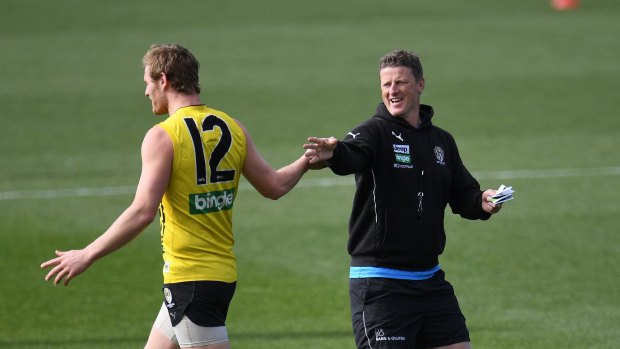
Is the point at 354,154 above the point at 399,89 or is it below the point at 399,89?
below

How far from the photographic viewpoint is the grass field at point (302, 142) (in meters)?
10.6

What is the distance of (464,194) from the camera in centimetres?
708

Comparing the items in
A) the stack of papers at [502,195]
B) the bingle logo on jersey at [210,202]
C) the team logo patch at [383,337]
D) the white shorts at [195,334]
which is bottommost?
the team logo patch at [383,337]

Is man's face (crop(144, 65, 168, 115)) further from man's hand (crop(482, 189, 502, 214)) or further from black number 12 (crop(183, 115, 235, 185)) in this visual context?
man's hand (crop(482, 189, 502, 214))

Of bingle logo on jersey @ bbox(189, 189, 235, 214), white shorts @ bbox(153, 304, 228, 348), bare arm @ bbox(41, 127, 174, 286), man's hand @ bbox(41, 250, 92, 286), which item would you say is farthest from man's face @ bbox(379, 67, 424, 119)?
man's hand @ bbox(41, 250, 92, 286)

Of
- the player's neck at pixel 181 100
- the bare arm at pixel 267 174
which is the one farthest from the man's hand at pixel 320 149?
the player's neck at pixel 181 100

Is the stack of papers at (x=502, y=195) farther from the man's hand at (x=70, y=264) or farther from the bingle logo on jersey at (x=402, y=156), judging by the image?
the man's hand at (x=70, y=264)

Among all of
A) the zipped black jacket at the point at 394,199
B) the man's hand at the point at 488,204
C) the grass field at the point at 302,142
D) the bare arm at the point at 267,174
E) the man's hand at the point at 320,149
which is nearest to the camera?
the man's hand at the point at 320,149

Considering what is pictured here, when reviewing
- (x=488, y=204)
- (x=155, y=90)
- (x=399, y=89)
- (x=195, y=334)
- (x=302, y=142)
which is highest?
(x=155, y=90)

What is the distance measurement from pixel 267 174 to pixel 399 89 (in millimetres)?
948

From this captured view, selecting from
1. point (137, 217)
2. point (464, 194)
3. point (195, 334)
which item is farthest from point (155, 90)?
point (464, 194)

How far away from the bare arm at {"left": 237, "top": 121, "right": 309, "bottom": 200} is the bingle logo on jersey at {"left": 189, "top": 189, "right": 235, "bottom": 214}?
0.85 ft

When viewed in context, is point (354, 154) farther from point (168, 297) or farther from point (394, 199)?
point (168, 297)

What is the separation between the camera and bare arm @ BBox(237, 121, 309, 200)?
6.54m
